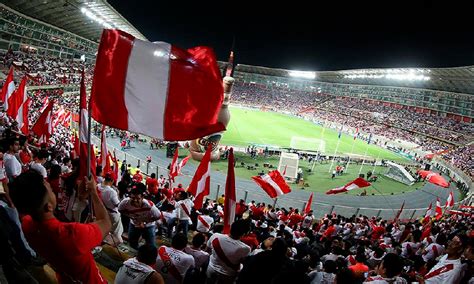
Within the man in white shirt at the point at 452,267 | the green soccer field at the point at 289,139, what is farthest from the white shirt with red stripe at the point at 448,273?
the green soccer field at the point at 289,139

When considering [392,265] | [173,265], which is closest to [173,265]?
[173,265]

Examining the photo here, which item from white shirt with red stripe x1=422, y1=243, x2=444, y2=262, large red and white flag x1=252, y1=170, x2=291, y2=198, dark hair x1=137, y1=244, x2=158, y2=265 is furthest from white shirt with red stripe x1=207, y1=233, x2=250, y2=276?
large red and white flag x1=252, y1=170, x2=291, y2=198

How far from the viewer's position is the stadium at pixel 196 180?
366cm

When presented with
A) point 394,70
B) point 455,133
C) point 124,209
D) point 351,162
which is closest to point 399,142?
point 455,133

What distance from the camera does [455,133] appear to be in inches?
2231

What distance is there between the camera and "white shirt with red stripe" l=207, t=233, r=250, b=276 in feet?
13.8

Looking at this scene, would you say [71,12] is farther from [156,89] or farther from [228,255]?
[228,255]

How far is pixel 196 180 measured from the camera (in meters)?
9.20

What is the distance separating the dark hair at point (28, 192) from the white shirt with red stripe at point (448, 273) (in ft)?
16.0

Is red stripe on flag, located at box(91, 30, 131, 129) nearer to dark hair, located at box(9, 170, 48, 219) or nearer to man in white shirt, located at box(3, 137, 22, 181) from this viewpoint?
dark hair, located at box(9, 170, 48, 219)

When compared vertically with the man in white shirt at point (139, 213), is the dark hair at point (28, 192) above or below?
above

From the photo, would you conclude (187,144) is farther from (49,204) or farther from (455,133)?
(455,133)

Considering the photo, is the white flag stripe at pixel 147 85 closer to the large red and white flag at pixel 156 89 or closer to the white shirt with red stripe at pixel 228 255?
the large red and white flag at pixel 156 89

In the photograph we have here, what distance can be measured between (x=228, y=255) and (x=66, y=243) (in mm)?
2254
